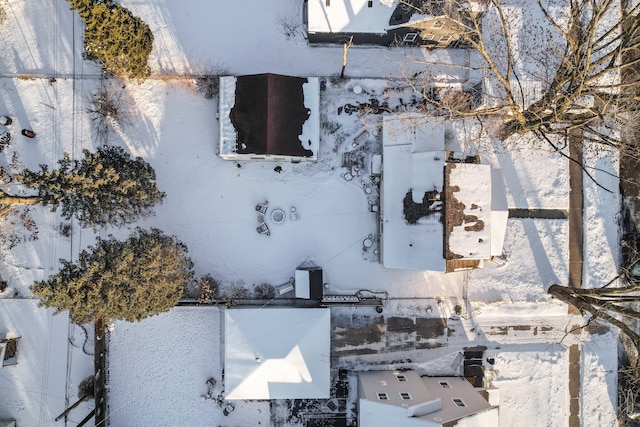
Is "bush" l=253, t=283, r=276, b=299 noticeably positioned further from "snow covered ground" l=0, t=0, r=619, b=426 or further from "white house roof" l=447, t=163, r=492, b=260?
"white house roof" l=447, t=163, r=492, b=260

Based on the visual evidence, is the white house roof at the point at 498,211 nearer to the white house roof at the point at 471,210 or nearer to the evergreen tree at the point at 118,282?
the white house roof at the point at 471,210

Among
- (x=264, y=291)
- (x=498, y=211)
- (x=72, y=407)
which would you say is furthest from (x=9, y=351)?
(x=498, y=211)

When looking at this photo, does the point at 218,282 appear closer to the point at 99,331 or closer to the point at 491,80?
the point at 99,331

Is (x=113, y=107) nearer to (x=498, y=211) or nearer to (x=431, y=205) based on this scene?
(x=431, y=205)

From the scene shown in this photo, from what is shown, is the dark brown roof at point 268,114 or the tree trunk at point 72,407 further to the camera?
the tree trunk at point 72,407

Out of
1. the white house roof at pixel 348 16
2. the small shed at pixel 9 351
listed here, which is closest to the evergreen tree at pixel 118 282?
the small shed at pixel 9 351

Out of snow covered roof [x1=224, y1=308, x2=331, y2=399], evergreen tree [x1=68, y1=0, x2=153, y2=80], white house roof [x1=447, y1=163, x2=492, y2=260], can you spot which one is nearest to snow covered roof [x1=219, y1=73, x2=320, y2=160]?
evergreen tree [x1=68, y1=0, x2=153, y2=80]
